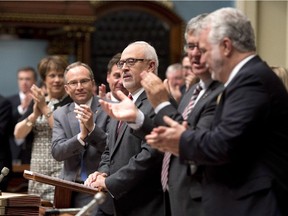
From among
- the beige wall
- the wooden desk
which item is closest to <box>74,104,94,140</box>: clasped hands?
the wooden desk

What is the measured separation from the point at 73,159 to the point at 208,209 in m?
2.37

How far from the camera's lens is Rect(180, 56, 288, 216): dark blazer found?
12.6 feet

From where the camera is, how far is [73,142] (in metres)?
6.10

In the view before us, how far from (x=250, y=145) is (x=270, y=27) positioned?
6.39 meters

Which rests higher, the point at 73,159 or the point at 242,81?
the point at 242,81

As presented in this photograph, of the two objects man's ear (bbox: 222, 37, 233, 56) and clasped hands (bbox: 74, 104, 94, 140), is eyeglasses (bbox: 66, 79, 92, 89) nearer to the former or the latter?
clasped hands (bbox: 74, 104, 94, 140)

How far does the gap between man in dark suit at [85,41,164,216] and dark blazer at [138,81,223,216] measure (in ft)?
1.70

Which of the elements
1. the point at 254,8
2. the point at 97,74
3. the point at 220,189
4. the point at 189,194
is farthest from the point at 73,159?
the point at 97,74

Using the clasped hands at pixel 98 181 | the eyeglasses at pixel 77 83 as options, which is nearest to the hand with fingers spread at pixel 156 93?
the clasped hands at pixel 98 181

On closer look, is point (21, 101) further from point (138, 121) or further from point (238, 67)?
point (238, 67)

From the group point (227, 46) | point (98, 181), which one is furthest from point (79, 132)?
point (227, 46)

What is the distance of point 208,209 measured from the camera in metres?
4.06

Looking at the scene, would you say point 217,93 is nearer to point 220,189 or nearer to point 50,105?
point 220,189

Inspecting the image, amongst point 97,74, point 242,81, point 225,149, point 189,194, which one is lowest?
point 97,74
